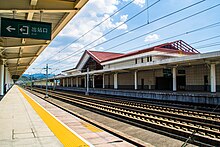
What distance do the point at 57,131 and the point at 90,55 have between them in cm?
5419

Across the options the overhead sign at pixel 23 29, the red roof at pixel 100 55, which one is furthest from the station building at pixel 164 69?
the overhead sign at pixel 23 29

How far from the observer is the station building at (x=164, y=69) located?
922 inches

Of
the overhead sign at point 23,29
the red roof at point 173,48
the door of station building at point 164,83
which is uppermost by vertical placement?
the red roof at point 173,48

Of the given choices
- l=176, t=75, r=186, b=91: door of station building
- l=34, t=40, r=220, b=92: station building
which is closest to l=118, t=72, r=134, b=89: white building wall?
l=34, t=40, r=220, b=92: station building

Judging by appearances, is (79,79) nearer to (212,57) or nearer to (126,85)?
(126,85)

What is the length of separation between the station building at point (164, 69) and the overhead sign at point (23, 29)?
1578 cm

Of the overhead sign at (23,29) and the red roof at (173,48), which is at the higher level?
the red roof at (173,48)

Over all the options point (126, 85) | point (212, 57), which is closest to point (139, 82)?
point (126, 85)

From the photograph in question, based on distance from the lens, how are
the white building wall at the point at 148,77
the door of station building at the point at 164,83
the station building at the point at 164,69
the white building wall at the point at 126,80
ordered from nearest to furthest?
1. the station building at the point at 164,69
2. the white building wall at the point at 148,77
3. the door of station building at the point at 164,83
4. the white building wall at the point at 126,80

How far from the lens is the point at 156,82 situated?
3688 centimetres

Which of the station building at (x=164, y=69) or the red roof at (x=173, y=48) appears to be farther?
the red roof at (x=173, y=48)

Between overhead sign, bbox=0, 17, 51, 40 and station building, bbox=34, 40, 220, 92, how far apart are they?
15.8 m

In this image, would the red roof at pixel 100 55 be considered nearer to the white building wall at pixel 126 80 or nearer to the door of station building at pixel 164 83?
the white building wall at pixel 126 80

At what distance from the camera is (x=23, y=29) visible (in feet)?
25.9
